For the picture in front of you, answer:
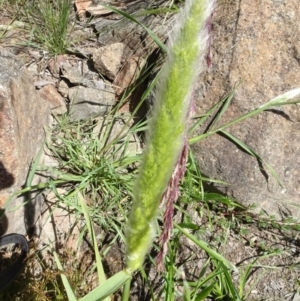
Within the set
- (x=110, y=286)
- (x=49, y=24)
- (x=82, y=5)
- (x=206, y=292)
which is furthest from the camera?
(x=82, y=5)

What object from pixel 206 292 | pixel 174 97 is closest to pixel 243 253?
pixel 206 292

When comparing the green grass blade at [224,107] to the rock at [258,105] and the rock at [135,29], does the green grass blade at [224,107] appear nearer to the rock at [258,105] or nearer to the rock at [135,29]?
the rock at [258,105]

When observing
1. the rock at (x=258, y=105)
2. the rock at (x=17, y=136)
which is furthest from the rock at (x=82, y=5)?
the rock at (x=258, y=105)

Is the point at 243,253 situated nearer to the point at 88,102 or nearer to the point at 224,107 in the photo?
the point at 224,107

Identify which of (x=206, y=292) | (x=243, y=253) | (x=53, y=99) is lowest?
(x=243, y=253)

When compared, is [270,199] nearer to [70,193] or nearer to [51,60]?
[70,193]

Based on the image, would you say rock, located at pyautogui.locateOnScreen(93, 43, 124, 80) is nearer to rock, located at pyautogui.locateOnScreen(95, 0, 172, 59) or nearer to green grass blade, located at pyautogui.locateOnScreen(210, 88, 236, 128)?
rock, located at pyautogui.locateOnScreen(95, 0, 172, 59)
